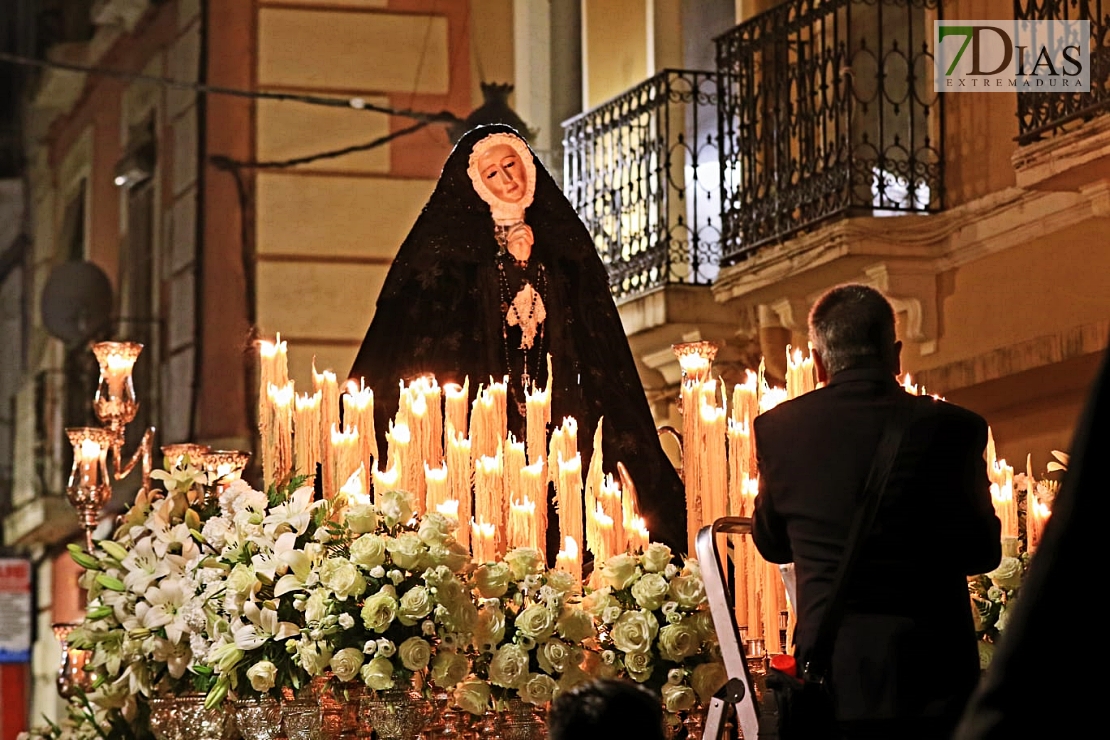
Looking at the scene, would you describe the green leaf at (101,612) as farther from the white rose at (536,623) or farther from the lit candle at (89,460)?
the lit candle at (89,460)

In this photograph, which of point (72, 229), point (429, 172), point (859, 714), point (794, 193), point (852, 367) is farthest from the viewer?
point (72, 229)

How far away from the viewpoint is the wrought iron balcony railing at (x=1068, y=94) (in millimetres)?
7922

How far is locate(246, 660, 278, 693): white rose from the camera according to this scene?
417cm

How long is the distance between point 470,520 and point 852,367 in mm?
1606

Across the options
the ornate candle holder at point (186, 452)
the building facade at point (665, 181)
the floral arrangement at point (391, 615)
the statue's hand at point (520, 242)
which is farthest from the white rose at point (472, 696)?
the building facade at point (665, 181)

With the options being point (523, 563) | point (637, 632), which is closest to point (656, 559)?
point (637, 632)

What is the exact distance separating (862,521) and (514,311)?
309 cm

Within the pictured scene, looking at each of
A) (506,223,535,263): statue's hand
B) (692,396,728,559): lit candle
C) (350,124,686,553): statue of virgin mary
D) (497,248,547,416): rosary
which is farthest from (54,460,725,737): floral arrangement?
(506,223,535,263): statue's hand

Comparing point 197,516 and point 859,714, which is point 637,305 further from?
point 859,714

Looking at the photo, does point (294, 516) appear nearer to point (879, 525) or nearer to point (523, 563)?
point (523, 563)

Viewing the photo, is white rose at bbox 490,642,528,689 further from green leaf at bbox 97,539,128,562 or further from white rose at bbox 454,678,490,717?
green leaf at bbox 97,539,128,562

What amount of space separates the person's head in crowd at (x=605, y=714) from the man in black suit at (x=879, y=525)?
4.19 ft

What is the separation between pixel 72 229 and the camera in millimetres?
17172

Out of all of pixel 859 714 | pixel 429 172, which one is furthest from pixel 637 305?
pixel 859 714
